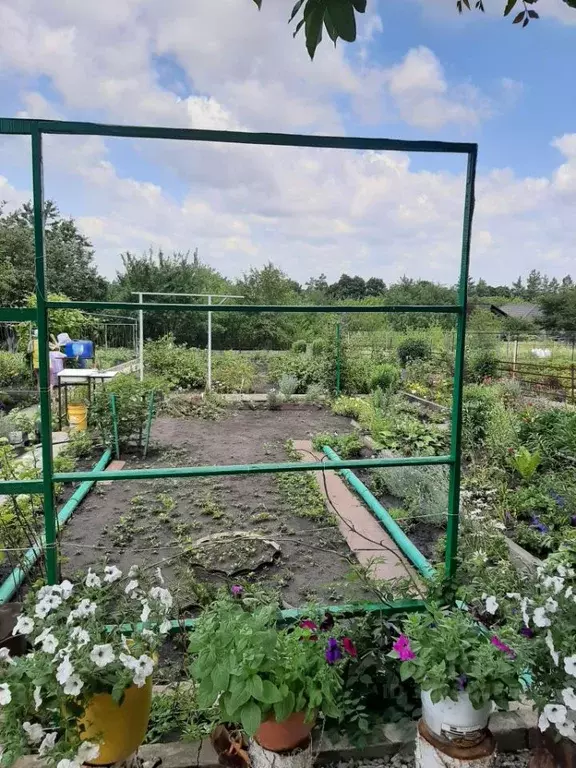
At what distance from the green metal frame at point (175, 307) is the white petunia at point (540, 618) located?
54 cm

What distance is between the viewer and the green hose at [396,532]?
271 centimetres

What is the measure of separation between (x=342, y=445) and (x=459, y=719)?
4006 millimetres

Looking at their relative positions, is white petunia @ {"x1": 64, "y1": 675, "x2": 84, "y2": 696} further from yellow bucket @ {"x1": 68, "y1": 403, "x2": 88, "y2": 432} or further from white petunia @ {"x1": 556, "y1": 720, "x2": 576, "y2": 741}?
yellow bucket @ {"x1": 68, "y1": 403, "x2": 88, "y2": 432}

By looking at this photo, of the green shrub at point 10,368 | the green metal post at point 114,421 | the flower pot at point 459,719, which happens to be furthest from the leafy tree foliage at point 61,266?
the flower pot at point 459,719

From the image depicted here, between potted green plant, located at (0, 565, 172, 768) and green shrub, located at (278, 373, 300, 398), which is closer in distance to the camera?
potted green plant, located at (0, 565, 172, 768)

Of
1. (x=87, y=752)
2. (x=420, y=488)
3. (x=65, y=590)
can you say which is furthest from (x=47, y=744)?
(x=420, y=488)

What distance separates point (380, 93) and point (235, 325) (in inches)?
235

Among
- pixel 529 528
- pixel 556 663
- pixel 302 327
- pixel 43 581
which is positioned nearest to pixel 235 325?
pixel 302 327

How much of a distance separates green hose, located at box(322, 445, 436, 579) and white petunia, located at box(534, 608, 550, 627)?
0.85m

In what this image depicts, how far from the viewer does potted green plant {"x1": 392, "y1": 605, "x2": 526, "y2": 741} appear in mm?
1238

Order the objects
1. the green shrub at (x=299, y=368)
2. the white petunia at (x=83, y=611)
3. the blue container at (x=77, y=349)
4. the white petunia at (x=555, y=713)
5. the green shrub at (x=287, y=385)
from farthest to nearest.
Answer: the green shrub at (x=299, y=368) → the green shrub at (x=287, y=385) → the blue container at (x=77, y=349) → the white petunia at (x=83, y=611) → the white petunia at (x=555, y=713)

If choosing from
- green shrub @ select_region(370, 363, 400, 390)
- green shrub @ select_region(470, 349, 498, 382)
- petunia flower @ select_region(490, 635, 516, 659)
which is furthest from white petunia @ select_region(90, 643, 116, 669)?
green shrub @ select_region(470, 349, 498, 382)

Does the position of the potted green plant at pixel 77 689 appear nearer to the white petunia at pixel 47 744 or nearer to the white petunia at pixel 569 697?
the white petunia at pixel 47 744

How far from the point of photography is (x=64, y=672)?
1.14 metres
